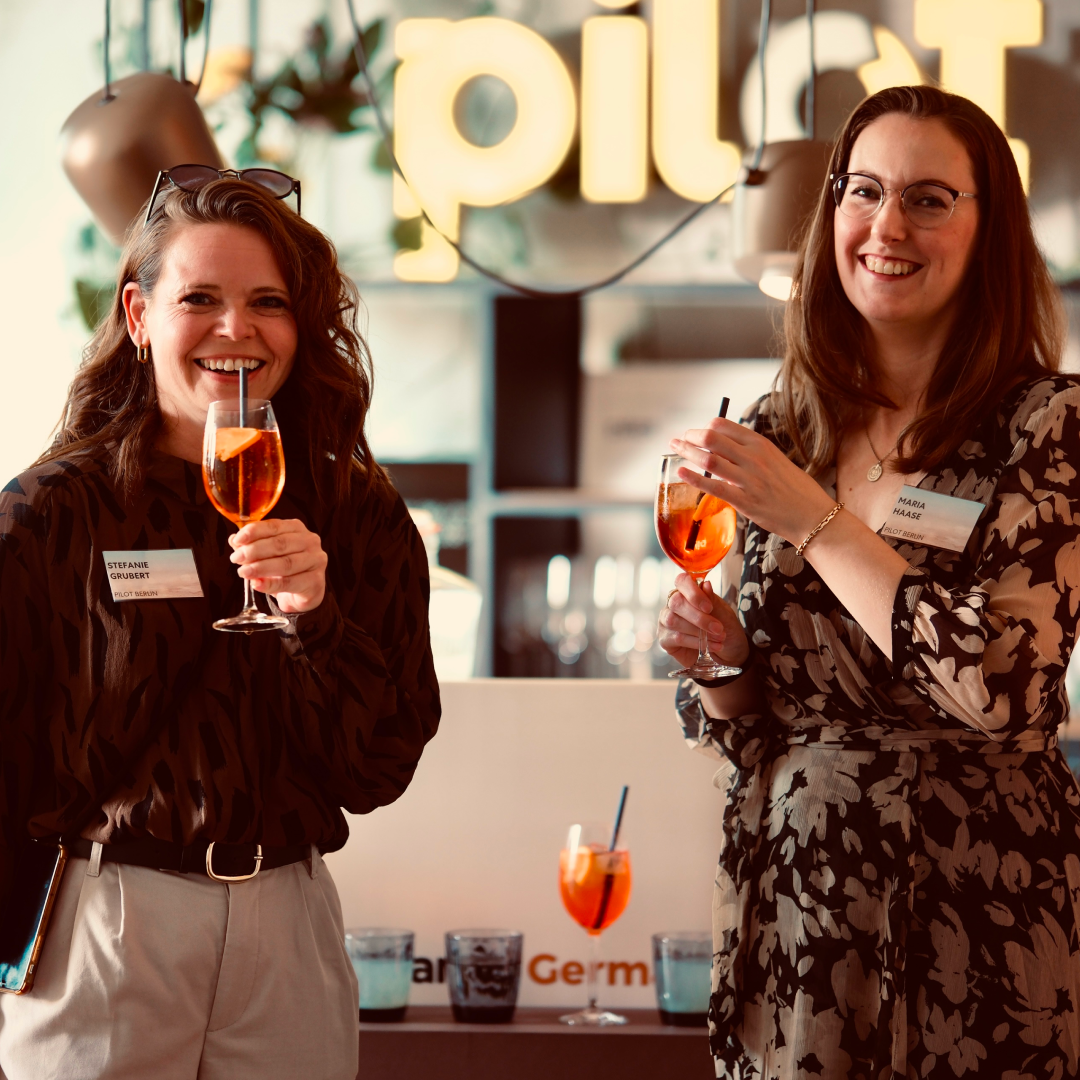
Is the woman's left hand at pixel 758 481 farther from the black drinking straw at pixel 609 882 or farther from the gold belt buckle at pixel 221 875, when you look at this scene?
the black drinking straw at pixel 609 882

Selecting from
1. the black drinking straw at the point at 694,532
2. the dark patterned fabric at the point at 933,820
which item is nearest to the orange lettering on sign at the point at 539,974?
the dark patterned fabric at the point at 933,820

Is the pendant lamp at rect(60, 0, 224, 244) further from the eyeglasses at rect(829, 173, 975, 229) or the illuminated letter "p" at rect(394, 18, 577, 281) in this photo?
the illuminated letter "p" at rect(394, 18, 577, 281)

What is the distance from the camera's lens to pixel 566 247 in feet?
13.7

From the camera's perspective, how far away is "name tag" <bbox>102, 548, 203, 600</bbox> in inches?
49.8

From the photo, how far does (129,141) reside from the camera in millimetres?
2285

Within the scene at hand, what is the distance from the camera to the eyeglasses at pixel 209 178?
1.44 meters

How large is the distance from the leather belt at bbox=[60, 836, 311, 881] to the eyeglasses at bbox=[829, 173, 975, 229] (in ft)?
3.07

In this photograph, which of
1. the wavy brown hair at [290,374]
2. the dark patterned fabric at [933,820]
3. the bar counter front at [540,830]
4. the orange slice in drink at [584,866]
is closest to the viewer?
the dark patterned fabric at [933,820]

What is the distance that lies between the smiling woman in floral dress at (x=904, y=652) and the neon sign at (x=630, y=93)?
8.88ft

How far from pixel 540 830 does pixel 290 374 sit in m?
0.88

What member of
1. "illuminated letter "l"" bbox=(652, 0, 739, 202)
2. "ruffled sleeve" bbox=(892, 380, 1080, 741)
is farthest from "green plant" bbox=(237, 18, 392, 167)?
"ruffled sleeve" bbox=(892, 380, 1080, 741)

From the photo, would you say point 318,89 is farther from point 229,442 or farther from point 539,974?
point 229,442

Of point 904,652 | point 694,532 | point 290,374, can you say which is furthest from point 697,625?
point 290,374

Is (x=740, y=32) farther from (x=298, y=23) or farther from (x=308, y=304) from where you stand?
(x=308, y=304)
